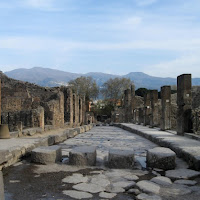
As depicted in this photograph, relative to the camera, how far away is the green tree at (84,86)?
224 feet

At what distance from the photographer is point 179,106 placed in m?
11.1

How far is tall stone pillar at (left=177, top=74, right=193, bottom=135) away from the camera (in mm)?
10500

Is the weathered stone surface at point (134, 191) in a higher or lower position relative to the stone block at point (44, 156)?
lower

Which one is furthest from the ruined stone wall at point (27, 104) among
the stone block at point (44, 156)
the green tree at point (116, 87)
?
the green tree at point (116, 87)

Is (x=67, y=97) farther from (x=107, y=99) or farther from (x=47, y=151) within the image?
(x=107, y=99)

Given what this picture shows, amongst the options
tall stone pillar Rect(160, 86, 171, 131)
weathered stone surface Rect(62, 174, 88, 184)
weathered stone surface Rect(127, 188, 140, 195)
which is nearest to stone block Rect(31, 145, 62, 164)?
weathered stone surface Rect(62, 174, 88, 184)

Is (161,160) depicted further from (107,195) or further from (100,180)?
(107,195)

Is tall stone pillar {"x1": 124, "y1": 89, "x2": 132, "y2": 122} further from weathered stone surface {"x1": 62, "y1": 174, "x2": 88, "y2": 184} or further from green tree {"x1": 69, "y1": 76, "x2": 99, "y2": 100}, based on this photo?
green tree {"x1": 69, "y1": 76, "x2": 99, "y2": 100}

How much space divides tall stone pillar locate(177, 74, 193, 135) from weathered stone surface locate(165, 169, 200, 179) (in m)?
5.69

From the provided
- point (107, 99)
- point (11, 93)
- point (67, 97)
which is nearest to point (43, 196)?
point (67, 97)

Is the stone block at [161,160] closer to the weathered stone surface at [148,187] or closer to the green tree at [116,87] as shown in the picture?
the weathered stone surface at [148,187]

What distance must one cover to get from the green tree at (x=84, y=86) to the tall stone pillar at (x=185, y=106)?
56.5 meters

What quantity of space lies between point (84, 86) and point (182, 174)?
64.2m

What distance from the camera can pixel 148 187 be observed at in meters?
3.98
